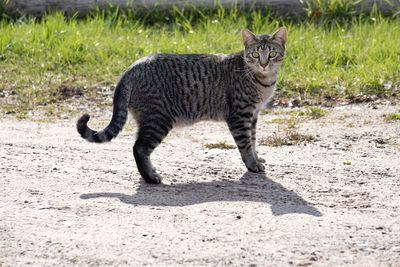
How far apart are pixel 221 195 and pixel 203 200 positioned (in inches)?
8.6

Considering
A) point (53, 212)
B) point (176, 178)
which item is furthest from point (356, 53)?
point (53, 212)

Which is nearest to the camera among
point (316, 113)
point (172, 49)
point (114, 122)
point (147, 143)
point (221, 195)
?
point (221, 195)

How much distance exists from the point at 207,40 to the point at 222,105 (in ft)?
12.4

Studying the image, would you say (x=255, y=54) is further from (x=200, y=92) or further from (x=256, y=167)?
(x=256, y=167)

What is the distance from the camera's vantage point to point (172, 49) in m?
10.8

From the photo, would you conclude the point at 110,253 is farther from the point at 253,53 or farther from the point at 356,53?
the point at 356,53

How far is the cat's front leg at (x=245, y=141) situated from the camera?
7.27 meters

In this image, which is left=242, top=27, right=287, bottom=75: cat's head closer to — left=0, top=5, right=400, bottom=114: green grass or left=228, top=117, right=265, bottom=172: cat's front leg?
left=228, top=117, right=265, bottom=172: cat's front leg

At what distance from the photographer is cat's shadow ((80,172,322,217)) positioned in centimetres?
626

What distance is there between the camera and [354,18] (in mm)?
11797

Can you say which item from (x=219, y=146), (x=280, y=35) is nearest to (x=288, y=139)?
(x=219, y=146)

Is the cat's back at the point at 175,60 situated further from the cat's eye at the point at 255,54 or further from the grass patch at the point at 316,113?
the grass patch at the point at 316,113

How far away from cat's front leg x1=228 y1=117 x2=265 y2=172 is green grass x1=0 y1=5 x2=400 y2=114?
2470 millimetres

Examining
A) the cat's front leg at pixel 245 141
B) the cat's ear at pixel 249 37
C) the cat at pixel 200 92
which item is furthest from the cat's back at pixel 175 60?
the cat's front leg at pixel 245 141
